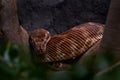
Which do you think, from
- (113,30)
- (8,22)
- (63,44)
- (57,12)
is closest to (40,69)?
(113,30)

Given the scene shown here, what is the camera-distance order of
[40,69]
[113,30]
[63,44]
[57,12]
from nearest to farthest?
[40,69] → [113,30] → [63,44] → [57,12]

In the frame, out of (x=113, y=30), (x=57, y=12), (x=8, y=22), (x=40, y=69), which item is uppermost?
(x=40, y=69)

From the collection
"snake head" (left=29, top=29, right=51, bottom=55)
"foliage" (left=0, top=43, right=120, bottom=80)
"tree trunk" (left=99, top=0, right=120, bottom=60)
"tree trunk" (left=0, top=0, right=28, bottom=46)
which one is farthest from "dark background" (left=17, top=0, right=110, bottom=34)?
"foliage" (left=0, top=43, right=120, bottom=80)

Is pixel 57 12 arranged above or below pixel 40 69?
below

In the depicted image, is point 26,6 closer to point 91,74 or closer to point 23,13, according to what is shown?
point 23,13

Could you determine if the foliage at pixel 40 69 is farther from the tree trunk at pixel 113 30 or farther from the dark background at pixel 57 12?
the dark background at pixel 57 12

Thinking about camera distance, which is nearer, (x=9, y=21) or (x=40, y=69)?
(x=40, y=69)

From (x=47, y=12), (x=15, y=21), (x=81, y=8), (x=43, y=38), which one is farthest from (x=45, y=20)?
(x=15, y=21)

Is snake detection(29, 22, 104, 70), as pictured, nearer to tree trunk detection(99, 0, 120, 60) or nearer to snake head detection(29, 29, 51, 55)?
snake head detection(29, 29, 51, 55)

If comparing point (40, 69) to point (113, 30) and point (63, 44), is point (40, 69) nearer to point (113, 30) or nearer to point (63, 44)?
point (113, 30)
